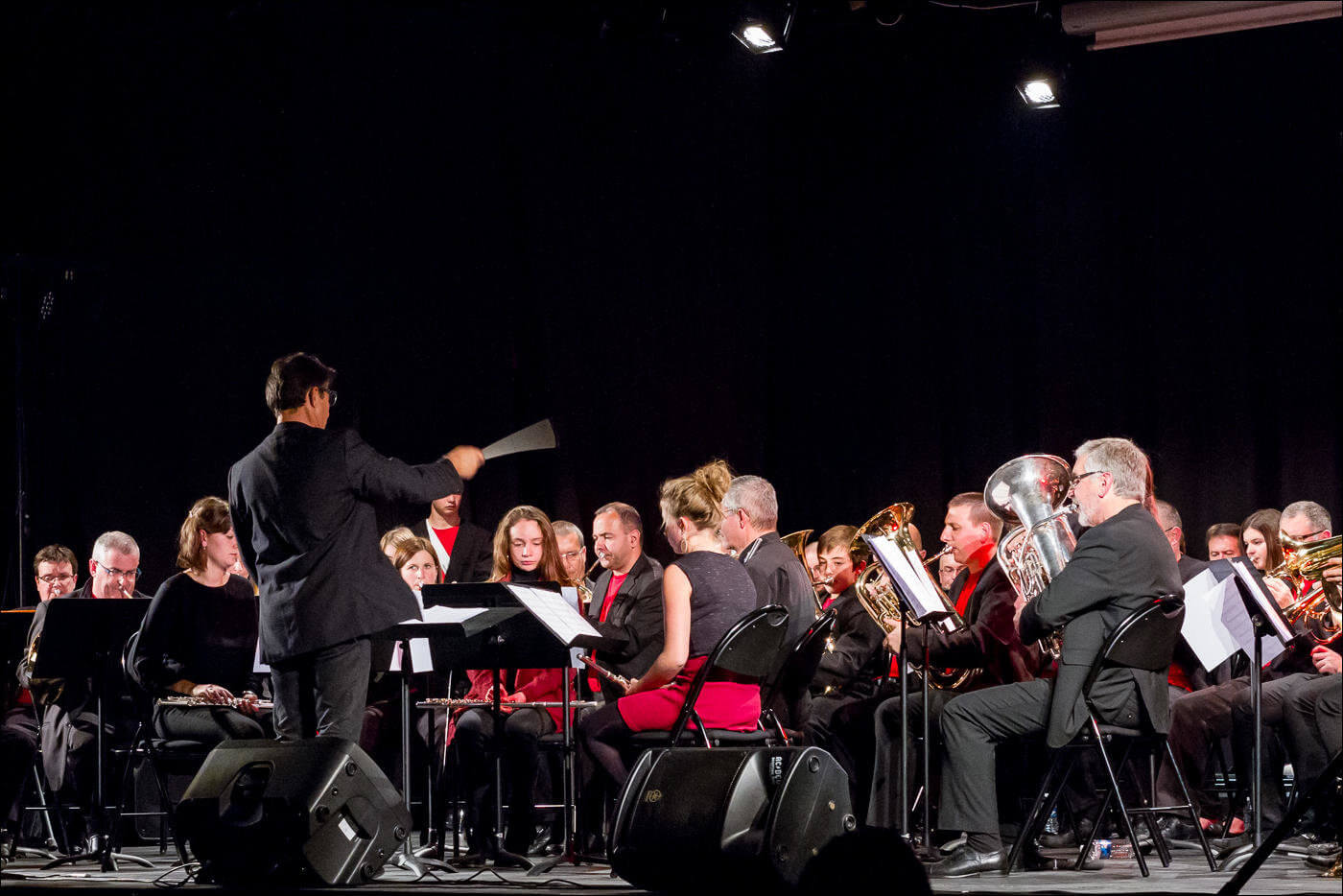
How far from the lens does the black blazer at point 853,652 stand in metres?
6.34

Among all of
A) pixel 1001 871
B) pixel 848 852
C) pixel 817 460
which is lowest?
pixel 1001 871

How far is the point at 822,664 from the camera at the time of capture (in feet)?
21.4

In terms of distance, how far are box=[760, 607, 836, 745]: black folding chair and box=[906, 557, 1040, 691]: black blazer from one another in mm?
386

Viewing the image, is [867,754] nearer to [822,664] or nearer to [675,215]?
[822,664]

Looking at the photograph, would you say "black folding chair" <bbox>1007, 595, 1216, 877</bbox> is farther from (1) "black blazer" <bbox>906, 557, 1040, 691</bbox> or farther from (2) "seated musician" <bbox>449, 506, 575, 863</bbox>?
(2) "seated musician" <bbox>449, 506, 575, 863</bbox>

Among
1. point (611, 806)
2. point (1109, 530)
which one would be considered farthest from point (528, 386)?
point (1109, 530)

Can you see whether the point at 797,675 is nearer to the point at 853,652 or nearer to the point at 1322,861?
the point at 853,652

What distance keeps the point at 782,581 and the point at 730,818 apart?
6.16 feet

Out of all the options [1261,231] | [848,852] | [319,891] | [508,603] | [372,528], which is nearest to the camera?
[848,852]

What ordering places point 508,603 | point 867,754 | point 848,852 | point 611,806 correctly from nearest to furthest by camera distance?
1. point 848,852
2. point 508,603
3. point 611,806
4. point 867,754

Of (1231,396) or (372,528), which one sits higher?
(1231,396)

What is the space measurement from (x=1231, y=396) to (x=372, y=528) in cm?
519

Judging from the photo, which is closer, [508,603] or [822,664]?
[508,603]

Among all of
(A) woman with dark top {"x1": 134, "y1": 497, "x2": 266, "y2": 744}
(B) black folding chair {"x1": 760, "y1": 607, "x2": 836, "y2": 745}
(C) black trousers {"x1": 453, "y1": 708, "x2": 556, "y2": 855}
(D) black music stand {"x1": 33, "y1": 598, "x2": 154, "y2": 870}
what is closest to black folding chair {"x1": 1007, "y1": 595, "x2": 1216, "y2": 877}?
(B) black folding chair {"x1": 760, "y1": 607, "x2": 836, "y2": 745}
